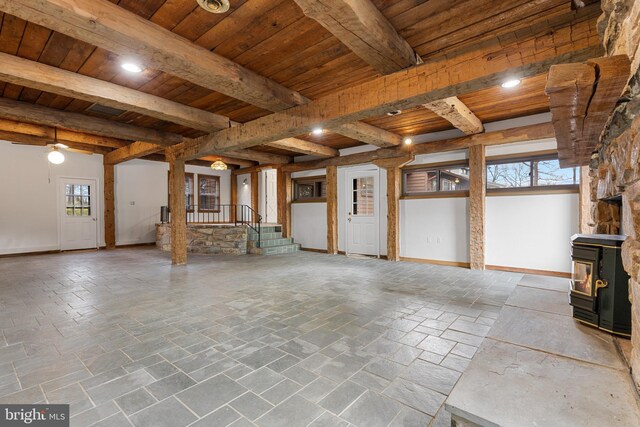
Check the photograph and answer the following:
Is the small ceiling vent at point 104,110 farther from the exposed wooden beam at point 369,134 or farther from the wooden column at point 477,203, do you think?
the wooden column at point 477,203

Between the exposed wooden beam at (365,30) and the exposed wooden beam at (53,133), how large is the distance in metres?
6.73

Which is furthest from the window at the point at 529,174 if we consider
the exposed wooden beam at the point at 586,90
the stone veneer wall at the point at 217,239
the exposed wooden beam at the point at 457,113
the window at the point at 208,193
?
the window at the point at 208,193

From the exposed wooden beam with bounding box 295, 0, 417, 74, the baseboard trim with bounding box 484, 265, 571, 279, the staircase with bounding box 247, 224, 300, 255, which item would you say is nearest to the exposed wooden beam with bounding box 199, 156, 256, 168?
the staircase with bounding box 247, 224, 300, 255

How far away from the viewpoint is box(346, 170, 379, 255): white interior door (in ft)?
23.5

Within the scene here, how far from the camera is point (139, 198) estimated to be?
926 centimetres

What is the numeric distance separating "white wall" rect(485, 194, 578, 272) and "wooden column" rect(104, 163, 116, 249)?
974 centimetres

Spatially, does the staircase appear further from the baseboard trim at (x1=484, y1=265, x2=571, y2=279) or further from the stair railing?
the baseboard trim at (x1=484, y1=265, x2=571, y2=279)

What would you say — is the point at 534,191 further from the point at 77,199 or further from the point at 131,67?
the point at 77,199

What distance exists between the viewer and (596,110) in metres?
1.46

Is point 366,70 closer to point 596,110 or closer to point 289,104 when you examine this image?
point 289,104

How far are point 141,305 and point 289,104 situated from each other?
3.03 meters

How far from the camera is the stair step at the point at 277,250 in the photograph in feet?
25.2

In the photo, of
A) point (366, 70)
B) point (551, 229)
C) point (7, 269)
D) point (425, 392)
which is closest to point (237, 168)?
point (7, 269)

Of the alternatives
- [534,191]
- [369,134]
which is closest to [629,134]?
[369,134]
